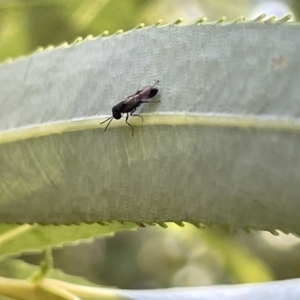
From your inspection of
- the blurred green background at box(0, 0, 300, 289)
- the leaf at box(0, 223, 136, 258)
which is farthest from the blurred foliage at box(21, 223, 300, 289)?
the leaf at box(0, 223, 136, 258)

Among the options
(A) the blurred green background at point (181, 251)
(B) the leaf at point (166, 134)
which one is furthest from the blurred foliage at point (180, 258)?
(B) the leaf at point (166, 134)

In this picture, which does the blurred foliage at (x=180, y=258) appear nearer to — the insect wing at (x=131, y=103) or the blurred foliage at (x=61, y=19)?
the blurred foliage at (x=61, y=19)

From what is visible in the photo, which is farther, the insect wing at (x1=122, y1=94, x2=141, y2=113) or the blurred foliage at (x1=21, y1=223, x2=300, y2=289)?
the blurred foliage at (x1=21, y1=223, x2=300, y2=289)

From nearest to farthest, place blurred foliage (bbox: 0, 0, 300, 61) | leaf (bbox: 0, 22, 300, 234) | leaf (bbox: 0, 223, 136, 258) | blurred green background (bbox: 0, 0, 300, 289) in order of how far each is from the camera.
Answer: leaf (bbox: 0, 22, 300, 234) < leaf (bbox: 0, 223, 136, 258) < blurred foliage (bbox: 0, 0, 300, 61) < blurred green background (bbox: 0, 0, 300, 289)

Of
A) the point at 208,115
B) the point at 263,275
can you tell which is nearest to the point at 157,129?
the point at 208,115

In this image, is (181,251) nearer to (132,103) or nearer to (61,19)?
(61,19)

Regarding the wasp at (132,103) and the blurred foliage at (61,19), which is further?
the blurred foliage at (61,19)

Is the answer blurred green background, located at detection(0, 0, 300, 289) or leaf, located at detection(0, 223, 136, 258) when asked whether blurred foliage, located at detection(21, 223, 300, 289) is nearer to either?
blurred green background, located at detection(0, 0, 300, 289)
